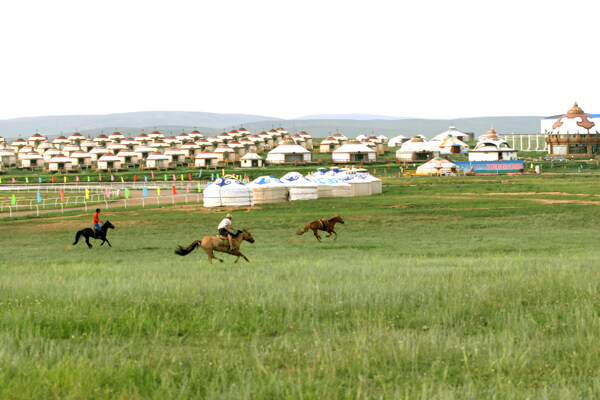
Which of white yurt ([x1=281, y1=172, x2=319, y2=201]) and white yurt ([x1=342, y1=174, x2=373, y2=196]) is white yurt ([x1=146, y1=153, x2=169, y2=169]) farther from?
white yurt ([x1=281, y1=172, x2=319, y2=201])

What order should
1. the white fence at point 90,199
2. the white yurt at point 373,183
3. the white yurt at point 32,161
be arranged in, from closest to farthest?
the white fence at point 90,199 → the white yurt at point 373,183 → the white yurt at point 32,161

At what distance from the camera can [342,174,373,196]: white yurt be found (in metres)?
54.7

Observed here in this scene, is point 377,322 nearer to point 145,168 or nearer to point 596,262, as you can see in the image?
point 596,262

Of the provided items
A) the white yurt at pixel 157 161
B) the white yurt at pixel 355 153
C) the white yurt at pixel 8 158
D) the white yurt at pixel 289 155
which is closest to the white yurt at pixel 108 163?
the white yurt at pixel 157 161

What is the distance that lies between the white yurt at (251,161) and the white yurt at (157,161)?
44.7 ft

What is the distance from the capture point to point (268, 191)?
49.7 metres

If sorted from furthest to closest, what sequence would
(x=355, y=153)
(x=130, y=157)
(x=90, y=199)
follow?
(x=130, y=157)
(x=355, y=153)
(x=90, y=199)

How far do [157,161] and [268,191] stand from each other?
67752 millimetres

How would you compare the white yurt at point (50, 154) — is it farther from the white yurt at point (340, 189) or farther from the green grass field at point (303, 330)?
Answer: the green grass field at point (303, 330)

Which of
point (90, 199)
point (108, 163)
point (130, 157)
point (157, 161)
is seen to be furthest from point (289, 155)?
point (90, 199)

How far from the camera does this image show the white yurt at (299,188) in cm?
5063

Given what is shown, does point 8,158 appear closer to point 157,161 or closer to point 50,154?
point 50,154

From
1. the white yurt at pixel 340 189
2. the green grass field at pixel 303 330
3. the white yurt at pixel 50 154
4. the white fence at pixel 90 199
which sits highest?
the white yurt at pixel 50 154

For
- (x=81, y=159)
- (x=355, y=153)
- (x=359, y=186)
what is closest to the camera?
(x=359, y=186)
